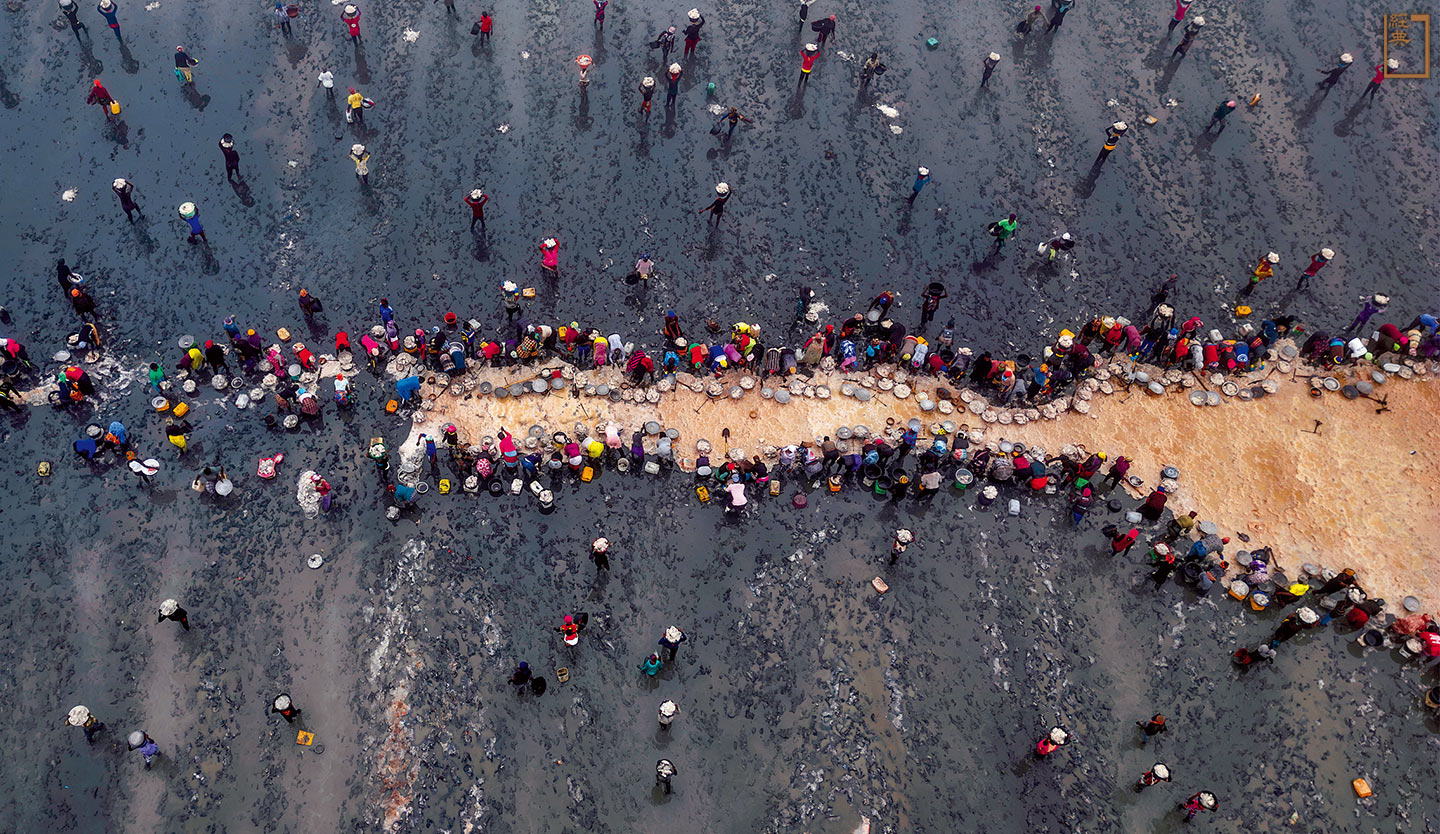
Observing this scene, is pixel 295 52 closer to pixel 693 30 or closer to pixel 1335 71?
pixel 693 30

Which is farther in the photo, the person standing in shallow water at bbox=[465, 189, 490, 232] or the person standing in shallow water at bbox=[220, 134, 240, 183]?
the person standing in shallow water at bbox=[220, 134, 240, 183]

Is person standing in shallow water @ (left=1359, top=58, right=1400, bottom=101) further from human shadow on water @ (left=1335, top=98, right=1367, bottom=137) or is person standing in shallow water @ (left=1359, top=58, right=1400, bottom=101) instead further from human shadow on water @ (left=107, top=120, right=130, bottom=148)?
human shadow on water @ (left=107, top=120, right=130, bottom=148)

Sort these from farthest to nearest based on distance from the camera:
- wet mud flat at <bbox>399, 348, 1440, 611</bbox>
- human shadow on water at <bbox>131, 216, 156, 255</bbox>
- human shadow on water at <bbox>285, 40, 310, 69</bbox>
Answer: human shadow on water at <bbox>285, 40, 310, 69</bbox> < human shadow on water at <bbox>131, 216, 156, 255</bbox> < wet mud flat at <bbox>399, 348, 1440, 611</bbox>

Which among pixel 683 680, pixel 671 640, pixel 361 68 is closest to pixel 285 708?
pixel 671 640

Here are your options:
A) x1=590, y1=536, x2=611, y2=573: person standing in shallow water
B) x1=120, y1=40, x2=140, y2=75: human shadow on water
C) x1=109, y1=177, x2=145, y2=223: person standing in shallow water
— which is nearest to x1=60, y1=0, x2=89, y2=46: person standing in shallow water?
x1=120, y1=40, x2=140, y2=75: human shadow on water

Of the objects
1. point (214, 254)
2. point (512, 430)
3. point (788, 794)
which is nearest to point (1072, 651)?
point (788, 794)

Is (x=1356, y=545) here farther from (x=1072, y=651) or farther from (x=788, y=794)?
(x=788, y=794)
